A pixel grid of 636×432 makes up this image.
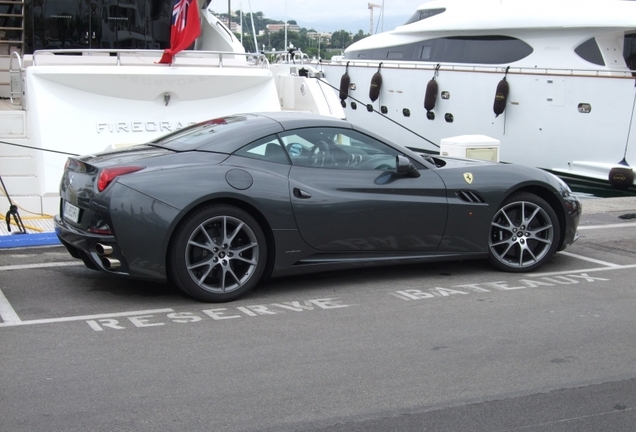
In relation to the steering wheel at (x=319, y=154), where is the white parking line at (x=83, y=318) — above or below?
below

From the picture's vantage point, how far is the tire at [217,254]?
20.4 feet

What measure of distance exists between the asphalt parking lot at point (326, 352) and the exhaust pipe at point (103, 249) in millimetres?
414

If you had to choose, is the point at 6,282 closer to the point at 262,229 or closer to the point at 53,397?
the point at 262,229

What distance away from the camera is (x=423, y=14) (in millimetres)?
24625

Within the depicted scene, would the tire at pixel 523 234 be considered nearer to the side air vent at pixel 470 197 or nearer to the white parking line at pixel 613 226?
the side air vent at pixel 470 197

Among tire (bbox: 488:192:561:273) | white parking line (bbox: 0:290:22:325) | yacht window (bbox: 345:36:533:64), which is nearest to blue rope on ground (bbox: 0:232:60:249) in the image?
white parking line (bbox: 0:290:22:325)

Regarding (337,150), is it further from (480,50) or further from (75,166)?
(480,50)

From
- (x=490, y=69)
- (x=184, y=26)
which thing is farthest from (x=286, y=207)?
(x=490, y=69)

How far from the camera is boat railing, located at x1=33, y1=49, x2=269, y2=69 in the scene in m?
11.1

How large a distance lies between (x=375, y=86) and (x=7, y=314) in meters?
19.8

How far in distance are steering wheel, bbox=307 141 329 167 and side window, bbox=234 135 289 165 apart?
0.24m

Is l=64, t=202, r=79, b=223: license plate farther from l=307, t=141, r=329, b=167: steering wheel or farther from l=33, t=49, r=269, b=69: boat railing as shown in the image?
l=33, t=49, r=269, b=69: boat railing

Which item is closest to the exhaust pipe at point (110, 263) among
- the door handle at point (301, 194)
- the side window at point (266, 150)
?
the side window at point (266, 150)

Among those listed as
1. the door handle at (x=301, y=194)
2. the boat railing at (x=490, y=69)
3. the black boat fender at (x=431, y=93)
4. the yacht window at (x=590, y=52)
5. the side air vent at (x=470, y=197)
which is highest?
the yacht window at (x=590, y=52)
